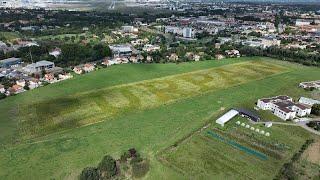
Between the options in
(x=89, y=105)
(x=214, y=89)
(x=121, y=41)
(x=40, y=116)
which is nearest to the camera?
(x=40, y=116)

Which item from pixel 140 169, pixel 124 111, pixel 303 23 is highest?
pixel 303 23

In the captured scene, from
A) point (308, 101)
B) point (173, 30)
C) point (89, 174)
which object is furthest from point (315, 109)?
point (173, 30)

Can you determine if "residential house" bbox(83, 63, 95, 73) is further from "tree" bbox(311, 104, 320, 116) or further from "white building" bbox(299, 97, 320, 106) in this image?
"tree" bbox(311, 104, 320, 116)

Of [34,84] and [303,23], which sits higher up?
[303,23]

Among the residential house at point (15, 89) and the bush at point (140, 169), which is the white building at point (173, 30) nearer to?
the residential house at point (15, 89)

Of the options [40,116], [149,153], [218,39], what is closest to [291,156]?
[149,153]

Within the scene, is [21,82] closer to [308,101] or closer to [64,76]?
[64,76]

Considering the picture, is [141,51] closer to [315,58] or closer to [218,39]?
[218,39]
